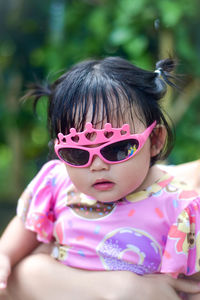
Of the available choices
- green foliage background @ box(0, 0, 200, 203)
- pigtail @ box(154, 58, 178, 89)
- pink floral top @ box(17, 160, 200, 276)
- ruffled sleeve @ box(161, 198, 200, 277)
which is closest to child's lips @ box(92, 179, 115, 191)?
pink floral top @ box(17, 160, 200, 276)

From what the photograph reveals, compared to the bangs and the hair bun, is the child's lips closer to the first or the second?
the bangs

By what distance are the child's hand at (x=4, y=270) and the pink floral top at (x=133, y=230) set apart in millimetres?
134

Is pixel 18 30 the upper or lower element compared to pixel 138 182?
upper

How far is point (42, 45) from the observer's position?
4199 millimetres

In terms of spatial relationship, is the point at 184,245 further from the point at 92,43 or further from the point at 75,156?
the point at 92,43

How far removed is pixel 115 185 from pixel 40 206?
1.14ft

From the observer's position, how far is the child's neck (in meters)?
1.58

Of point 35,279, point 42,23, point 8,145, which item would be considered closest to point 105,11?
point 42,23

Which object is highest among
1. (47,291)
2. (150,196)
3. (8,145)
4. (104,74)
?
(104,74)

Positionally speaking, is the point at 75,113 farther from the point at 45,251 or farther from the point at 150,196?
the point at 45,251

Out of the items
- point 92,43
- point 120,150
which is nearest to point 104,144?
point 120,150

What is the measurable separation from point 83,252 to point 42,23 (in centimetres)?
303

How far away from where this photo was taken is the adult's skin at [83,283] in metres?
1.43

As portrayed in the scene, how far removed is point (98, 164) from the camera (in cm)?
142
